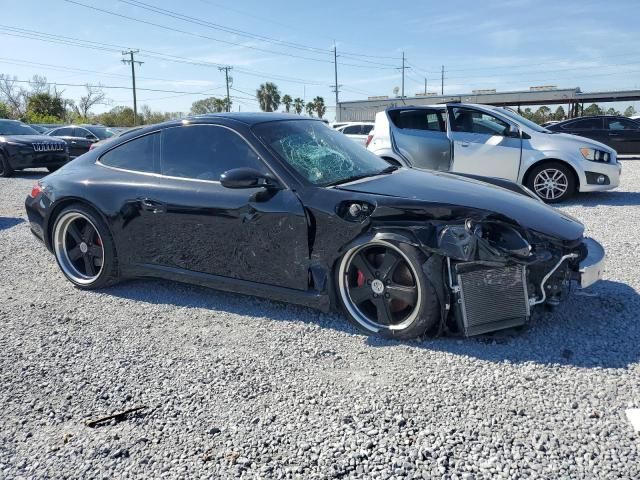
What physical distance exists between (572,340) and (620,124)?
15379 mm

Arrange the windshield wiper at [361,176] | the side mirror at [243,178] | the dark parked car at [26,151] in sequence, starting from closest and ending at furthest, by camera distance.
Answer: the side mirror at [243,178], the windshield wiper at [361,176], the dark parked car at [26,151]

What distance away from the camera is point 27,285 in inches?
174

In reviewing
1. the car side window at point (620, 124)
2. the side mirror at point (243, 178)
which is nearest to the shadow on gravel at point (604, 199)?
the side mirror at point (243, 178)

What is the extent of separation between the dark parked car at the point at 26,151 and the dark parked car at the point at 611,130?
14366mm

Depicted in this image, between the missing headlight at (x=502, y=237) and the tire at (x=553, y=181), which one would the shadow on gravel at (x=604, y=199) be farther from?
the missing headlight at (x=502, y=237)

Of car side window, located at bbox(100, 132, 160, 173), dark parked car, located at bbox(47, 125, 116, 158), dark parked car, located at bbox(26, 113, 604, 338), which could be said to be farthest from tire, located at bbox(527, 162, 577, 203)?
dark parked car, located at bbox(47, 125, 116, 158)

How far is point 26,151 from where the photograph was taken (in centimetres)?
1274

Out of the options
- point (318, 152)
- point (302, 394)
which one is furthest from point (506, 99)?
point (302, 394)

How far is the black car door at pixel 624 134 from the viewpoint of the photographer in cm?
1545

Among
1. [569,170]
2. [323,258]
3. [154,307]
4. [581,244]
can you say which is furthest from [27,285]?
[569,170]

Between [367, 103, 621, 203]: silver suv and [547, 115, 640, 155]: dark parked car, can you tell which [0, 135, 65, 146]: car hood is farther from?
[547, 115, 640, 155]: dark parked car

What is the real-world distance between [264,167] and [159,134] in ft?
3.62

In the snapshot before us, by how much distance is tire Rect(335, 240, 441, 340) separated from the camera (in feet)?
9.77

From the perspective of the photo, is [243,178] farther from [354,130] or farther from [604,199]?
[354,130]
